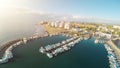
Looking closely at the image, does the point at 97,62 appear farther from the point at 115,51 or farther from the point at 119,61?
the point at 115,51

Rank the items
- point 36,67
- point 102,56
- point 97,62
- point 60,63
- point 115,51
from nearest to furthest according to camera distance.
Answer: point 36,67 < point 60,63 < point 97,62 < point 102,56 < point 115,51

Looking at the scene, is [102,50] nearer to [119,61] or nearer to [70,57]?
[119,61]

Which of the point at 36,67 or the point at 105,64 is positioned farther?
the point at 105,64

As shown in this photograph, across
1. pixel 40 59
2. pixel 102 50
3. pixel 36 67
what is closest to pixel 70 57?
pixel 40 59

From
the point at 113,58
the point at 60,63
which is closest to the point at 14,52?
the point at 60,63

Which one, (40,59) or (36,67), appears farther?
(40,59)

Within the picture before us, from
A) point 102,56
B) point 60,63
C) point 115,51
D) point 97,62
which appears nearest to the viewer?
point 60,63

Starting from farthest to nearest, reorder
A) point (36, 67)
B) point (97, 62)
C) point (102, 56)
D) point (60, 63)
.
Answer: point (102, 56) < point (97, 62) < point (60, 63) < point (36, 67)

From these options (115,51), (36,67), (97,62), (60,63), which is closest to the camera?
(36,67)
